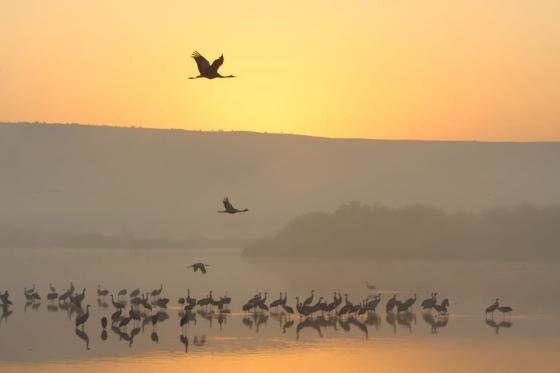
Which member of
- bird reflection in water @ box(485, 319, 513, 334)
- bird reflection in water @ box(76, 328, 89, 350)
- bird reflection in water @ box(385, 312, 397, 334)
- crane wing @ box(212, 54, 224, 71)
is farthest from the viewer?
bird reflection in water @ box(385, 312, 397, 334)

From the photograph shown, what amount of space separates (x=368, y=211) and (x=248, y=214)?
42.5 metres

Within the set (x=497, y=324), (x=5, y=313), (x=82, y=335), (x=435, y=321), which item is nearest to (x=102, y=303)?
(x=5, y=313)

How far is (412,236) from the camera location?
9750cm

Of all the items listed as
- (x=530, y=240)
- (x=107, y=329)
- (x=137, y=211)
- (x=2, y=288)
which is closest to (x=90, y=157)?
(x=137, y=211)

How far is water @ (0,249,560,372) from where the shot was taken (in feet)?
98.5

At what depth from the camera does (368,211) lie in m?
97.9

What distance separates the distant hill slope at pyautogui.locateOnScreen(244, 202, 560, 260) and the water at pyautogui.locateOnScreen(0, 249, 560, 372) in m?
32.9

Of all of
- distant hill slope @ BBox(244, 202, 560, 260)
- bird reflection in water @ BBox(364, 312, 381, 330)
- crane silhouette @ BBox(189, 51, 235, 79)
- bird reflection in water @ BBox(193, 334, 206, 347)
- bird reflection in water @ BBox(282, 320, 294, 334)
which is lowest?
bird reflection in water @ BBox(193, 334, 206, 347)

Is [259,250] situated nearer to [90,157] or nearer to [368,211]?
[368,211]

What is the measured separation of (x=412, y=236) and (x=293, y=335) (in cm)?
6257

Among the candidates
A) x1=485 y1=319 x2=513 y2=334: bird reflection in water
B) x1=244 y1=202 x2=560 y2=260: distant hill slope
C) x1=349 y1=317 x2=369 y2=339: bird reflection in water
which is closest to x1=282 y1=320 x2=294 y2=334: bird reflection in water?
x1=349 y1=317 x2=369 y2=339: bird reflection in water

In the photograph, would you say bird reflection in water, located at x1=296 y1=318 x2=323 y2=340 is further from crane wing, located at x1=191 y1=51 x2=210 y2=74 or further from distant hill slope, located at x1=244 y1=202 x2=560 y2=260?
distant hill slope, located at x1=244 y1=202 x2=560 y2=260

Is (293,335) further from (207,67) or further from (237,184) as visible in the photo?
(237,184)

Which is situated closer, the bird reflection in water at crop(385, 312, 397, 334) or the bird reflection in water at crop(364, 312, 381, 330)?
the bird reflection in water at crop(385, 312, 397, 334)
